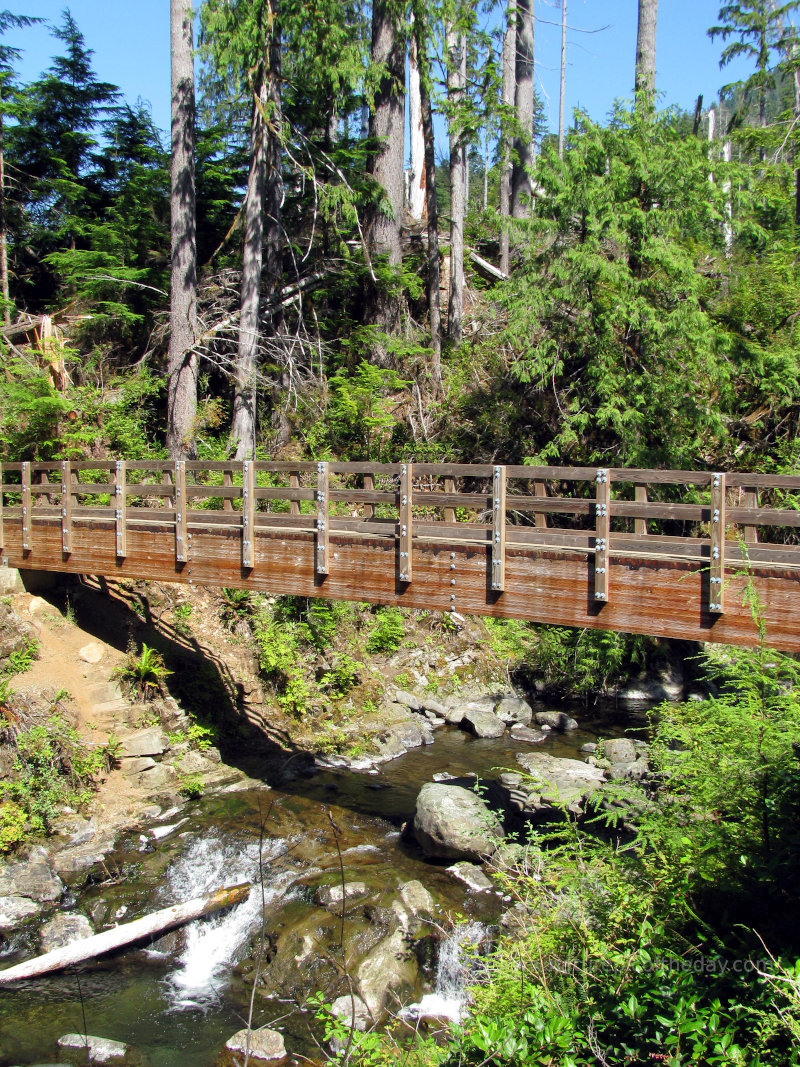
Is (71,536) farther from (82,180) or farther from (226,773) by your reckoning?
(82,180)

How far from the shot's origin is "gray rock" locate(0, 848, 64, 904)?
872 centimetres

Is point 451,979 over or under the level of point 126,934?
under

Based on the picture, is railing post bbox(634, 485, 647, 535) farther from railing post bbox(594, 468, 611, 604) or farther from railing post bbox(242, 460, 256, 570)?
railing post bbox(242, 460, 256, 570)

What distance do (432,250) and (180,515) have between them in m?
12.9

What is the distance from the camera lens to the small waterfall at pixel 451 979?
23.1 ft

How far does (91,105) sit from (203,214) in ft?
16.2

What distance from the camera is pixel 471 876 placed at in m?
9.12

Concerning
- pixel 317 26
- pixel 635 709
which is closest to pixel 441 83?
pixel 317 26

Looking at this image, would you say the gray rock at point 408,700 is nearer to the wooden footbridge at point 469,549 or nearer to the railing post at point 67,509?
the wooden footbridge at point 469,549

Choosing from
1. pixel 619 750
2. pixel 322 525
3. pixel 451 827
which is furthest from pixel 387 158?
pixel 451 827

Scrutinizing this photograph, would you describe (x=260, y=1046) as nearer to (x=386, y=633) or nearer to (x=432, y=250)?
(x=386, y=633)

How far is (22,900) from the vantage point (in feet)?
28.3

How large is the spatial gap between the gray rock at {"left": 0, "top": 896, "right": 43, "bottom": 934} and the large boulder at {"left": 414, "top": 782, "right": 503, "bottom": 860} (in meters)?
4.33

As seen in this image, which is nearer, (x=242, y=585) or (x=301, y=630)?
(x=242, y=585)
